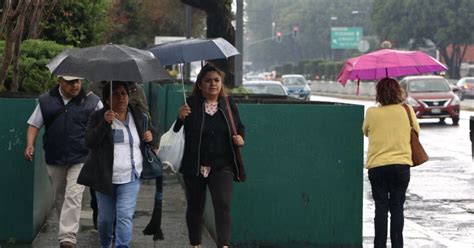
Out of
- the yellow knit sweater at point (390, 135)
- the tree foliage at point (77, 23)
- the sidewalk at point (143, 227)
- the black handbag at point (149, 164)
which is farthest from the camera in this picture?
the tree foliage at point (77, 23)

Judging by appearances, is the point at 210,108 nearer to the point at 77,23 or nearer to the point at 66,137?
the point at 66,137

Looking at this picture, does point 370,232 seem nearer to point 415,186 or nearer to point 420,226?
point 420,226

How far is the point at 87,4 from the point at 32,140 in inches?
550

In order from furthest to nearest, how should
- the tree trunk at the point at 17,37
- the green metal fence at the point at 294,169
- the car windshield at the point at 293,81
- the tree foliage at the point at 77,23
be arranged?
the car windshield at the point at 293,81 < the tree foliage at the point at 77,23 < the tree trunk at the point at 17,37 < the green metal fence at the point at 294,169

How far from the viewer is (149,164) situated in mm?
7520

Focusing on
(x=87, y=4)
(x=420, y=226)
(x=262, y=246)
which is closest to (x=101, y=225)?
(x=262, y=246)

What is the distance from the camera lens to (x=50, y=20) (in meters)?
20.8

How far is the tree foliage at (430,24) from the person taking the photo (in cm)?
7125


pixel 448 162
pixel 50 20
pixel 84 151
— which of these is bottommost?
pixel 448 162

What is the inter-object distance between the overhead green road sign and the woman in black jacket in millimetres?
85120

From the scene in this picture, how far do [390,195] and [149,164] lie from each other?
7.71 ft

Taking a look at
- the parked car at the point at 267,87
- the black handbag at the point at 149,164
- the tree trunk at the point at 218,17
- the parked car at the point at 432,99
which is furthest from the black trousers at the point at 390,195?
the parked car at the point at 432,99

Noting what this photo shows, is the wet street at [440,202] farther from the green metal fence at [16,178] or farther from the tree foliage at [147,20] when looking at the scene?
the tree foliage at [147,20]

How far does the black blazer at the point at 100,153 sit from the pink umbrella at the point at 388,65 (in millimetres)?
2762
